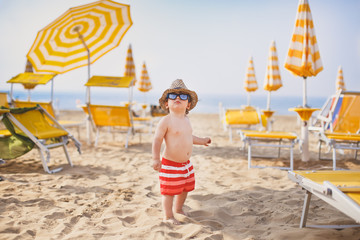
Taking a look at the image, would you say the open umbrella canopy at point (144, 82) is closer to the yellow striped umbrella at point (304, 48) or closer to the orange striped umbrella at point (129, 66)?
the orange striped umbrella at point (129, 66)

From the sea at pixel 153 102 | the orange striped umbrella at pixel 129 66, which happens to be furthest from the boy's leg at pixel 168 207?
the sea at pixel 153 102

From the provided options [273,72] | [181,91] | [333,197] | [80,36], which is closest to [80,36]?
[80,36]

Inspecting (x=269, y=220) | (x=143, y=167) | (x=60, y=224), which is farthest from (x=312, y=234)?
(x=143, y=167)

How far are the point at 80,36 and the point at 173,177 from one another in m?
5.08

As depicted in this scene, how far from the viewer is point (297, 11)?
482 cm

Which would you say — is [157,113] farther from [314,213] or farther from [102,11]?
[314,213]

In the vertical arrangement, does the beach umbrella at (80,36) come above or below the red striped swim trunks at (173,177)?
above

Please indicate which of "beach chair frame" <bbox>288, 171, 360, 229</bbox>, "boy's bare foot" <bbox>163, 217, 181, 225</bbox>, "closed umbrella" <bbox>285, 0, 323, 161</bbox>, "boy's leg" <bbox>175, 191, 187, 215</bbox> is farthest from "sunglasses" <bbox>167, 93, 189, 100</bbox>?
"closed umbrella" <bbox>285, 0, 323, 161</bbox>

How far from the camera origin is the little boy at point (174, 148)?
225 cm

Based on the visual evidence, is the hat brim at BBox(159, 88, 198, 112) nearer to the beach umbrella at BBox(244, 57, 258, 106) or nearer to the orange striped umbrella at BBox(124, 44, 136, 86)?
the orange striped umbrella at BBox(124, 44, 136, 86)

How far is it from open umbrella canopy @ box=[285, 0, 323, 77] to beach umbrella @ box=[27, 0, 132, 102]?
3.63 metres

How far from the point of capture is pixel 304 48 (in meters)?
4.68

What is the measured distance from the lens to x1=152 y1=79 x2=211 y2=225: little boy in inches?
88.7

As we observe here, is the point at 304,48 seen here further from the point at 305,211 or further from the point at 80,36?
the point at 80,36
